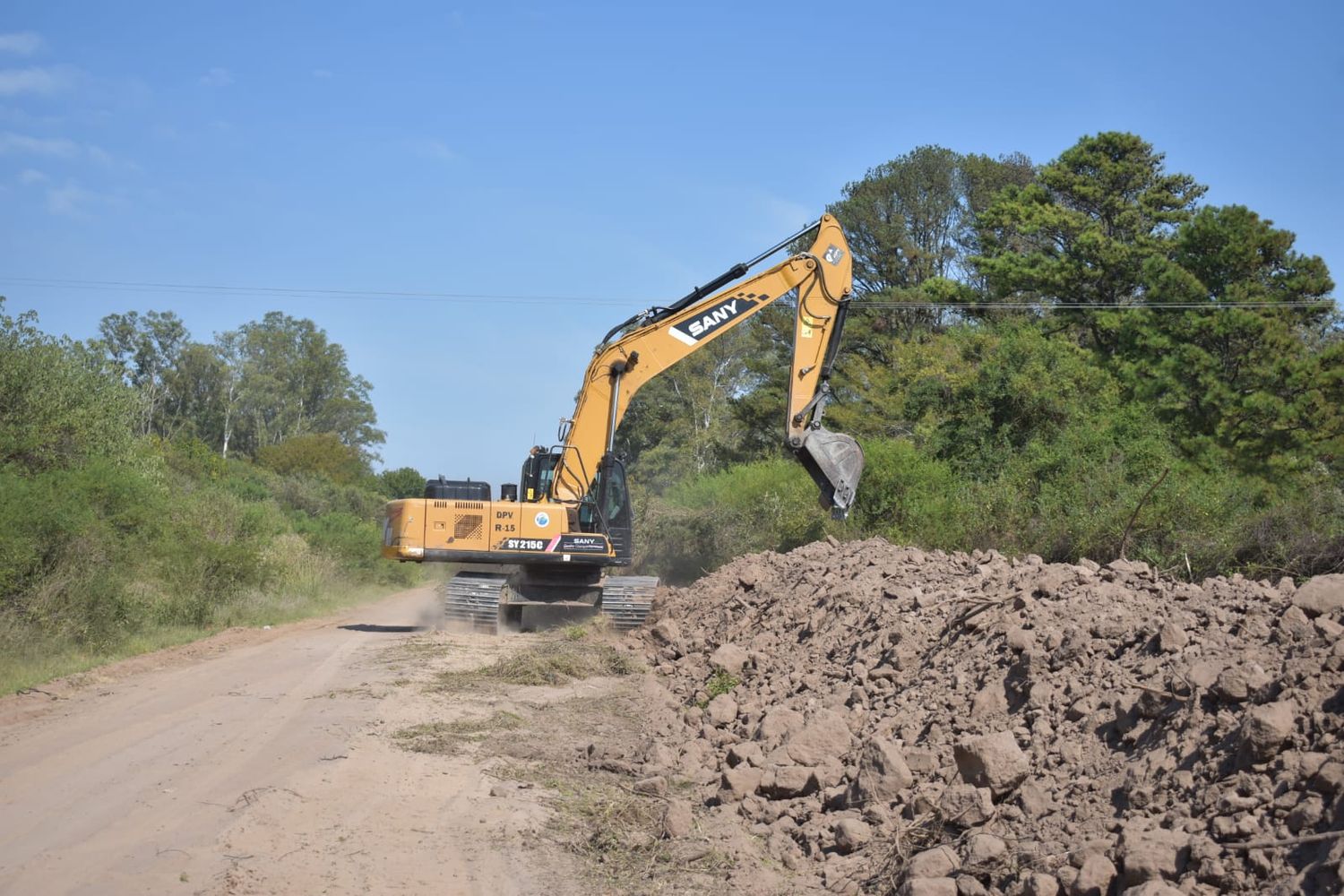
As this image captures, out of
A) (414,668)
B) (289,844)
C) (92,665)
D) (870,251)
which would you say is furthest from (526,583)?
(870,251)

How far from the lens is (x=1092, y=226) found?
3266 centimetres

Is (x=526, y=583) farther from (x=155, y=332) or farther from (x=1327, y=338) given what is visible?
(x=155, y=332)

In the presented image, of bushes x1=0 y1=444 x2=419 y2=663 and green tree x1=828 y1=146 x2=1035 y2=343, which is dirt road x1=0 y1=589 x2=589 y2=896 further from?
green tree x1=828 y1=146 x2=1035 y2=343

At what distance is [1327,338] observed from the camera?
30094mm

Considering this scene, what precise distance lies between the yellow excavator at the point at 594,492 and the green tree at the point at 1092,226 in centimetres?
1641

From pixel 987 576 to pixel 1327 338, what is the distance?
78.4 feet

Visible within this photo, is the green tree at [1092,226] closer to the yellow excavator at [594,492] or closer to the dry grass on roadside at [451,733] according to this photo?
the yellow excavator at [594,492]

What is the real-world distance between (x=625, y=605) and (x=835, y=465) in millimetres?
3598

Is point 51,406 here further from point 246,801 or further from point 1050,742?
point 1050,742

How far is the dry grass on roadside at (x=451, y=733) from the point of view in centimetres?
884

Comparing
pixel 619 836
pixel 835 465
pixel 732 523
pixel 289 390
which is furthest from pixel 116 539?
pixel 289 390

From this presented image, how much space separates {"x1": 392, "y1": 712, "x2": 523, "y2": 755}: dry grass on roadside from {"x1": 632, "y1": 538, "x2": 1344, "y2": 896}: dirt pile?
1369mm

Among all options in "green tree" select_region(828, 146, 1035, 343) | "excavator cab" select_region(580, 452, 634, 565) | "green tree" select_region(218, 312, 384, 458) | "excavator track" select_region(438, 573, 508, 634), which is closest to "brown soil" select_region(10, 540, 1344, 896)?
"excavator track" select_region(438, 573, 508, 634)

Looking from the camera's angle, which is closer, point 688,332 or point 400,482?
point 688,332
